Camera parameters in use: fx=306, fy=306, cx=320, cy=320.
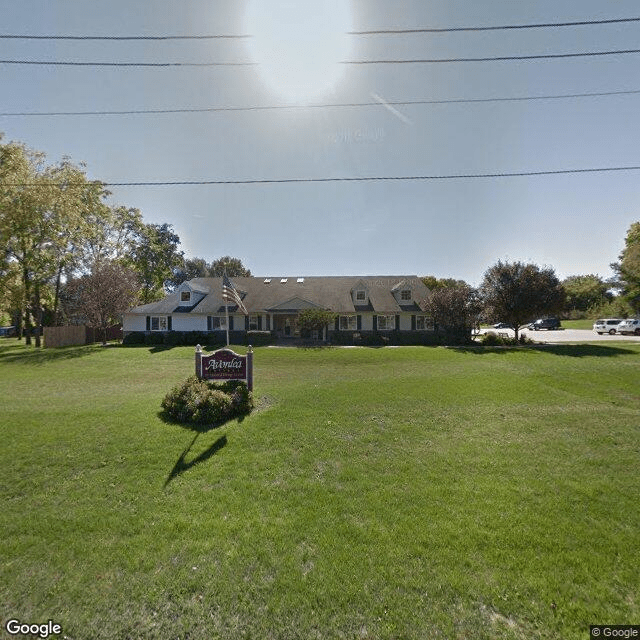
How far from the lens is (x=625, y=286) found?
40406 millimetres

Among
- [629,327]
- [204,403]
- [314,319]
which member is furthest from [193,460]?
[629,327]

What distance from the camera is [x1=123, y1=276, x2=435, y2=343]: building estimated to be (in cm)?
2961

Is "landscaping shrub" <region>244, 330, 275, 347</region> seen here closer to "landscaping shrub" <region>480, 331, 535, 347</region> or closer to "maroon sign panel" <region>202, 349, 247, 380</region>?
"maroon sign panel" <region>202, 349, 247, 380</region>

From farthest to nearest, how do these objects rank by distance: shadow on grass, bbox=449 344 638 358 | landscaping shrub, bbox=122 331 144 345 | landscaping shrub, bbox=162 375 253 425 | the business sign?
1. landscaping shrub, bbox=122 331 144 345
2. shadow on grass, bbox=449 344 638 358
3. the business sign
4. landscaping shrub, bbox=162 375 253 425

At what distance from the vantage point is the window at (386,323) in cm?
2974

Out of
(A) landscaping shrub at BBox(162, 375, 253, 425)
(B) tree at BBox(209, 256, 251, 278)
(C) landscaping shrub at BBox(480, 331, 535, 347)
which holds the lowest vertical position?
(A) landscaping shrub at BBox(162, 375, 253, 425)

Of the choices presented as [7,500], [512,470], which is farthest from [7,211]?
[512,470]

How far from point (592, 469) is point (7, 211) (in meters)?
38.7

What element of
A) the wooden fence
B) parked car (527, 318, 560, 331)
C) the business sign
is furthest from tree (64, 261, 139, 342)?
parked car (527, 318, 560, 331)

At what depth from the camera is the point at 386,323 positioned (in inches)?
1176

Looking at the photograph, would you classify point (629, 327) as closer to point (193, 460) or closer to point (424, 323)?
point (424, 323)

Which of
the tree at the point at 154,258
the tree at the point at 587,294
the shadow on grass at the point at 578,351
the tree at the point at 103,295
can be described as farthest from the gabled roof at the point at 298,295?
the tree at the point at 587,294

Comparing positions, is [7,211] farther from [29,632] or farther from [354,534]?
[354,534]

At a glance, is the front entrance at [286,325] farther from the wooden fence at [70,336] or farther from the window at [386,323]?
the wooden fence at [70,336]
